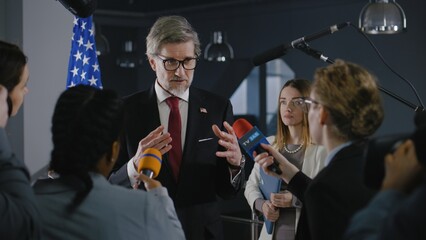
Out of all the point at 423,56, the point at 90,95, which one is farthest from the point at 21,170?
the point at 423,56

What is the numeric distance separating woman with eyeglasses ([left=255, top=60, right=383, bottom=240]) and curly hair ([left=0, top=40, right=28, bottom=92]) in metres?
0.80

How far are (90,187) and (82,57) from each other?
2.48 meters

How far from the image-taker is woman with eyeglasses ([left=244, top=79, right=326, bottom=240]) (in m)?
2.97

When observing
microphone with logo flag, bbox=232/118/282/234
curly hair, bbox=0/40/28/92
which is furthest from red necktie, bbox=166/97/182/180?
A: curly hair, bbox=0/40/28/92

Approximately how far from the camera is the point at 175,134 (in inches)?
114

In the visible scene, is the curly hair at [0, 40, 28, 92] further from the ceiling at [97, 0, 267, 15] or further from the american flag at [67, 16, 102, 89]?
the ceiling at [97, 0, 267, 15]

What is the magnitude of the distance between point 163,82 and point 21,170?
1.23 meters

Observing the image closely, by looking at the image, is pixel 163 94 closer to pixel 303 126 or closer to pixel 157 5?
pixel 303 126

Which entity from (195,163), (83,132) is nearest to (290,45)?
(195,163)

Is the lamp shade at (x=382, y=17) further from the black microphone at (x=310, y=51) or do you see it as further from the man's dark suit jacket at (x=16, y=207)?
the man's dark suit jacket at (x=16, y=207)

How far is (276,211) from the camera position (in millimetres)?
2984

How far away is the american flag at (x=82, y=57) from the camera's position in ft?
13.2

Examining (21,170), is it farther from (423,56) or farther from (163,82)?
(423,56)

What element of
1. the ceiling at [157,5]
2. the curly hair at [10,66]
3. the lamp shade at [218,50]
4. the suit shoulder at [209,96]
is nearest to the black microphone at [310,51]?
the suit shoulder at [209,96]
